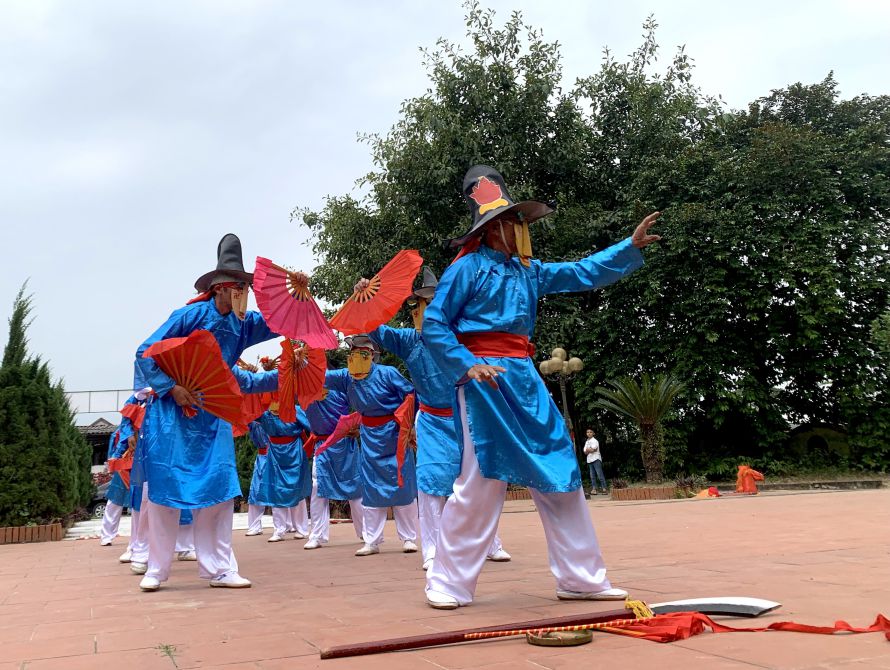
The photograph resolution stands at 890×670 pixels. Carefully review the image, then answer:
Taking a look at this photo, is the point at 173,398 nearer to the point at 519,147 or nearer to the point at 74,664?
the point at 74,664

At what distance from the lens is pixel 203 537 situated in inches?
209

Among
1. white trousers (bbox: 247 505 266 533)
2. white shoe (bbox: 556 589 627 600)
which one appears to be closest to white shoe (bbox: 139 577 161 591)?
white shoe (bbox: 556 589 627 600)

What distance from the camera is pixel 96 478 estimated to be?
75.6 feet

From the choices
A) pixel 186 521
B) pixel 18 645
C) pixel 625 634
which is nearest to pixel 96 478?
pixel 186 521

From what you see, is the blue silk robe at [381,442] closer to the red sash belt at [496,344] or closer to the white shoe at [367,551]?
the white shoe at [367,551]

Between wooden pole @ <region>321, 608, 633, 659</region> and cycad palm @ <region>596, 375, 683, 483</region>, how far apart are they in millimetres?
13594

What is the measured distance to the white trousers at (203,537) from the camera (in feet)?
17.2

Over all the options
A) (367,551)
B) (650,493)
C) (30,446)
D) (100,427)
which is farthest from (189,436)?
(100,427)

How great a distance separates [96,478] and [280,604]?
2129cm

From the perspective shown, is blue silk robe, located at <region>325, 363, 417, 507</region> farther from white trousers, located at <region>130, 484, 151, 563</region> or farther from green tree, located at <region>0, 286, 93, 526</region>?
green tree, located at <region>0, 286, 93, 526</region>

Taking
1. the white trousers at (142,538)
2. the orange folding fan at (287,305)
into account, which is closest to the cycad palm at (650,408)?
the white trousers at (142,538)

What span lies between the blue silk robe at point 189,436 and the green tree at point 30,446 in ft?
23.3

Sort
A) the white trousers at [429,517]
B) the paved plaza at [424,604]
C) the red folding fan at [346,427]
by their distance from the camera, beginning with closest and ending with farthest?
1. the paved plaza at [424,604]
2. the white trousers at [429,517]
3. the red folding fan at [346,427]

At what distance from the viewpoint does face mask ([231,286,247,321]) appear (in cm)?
543
